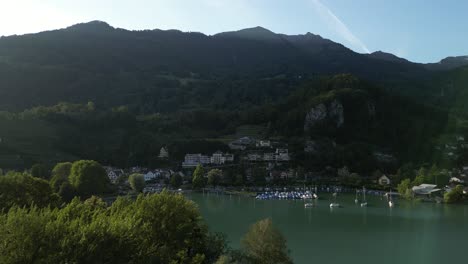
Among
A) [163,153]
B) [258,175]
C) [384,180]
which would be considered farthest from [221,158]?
[384,180]

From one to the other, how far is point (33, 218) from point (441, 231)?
34070mm

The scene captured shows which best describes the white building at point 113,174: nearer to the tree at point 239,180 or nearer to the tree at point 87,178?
the tree at point 87,178

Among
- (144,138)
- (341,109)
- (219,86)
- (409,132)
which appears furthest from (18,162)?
(219,86)

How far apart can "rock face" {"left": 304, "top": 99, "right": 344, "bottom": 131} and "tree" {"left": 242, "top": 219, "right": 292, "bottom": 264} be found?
89.1 m

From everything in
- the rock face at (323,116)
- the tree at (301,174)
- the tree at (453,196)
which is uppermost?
the rock face at (323,116)

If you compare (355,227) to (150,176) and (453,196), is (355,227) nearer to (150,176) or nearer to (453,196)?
(453,196)

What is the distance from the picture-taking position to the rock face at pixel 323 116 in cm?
10712

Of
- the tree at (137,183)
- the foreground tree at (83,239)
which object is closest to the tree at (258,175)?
the tree at (137,183)

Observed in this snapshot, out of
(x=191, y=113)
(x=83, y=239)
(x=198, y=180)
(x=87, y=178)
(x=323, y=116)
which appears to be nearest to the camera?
(x=83, y=239)

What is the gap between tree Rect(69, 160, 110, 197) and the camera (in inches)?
1984

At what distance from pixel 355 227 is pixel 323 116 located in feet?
231

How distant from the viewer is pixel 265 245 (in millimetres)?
18453

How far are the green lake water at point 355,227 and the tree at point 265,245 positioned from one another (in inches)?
293

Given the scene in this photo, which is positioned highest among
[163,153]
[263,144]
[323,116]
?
[323,116]
